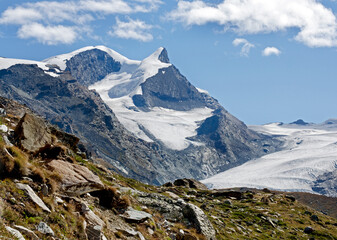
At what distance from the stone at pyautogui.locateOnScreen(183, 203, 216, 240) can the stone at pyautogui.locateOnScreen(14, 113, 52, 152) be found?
9.85 metres

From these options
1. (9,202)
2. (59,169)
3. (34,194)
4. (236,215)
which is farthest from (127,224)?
(236,215)

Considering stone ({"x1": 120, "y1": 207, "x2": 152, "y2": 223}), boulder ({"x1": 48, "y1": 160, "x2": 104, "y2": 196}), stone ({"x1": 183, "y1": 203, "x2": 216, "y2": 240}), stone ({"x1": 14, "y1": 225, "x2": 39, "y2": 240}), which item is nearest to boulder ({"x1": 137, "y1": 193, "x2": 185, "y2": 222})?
stone ({"x1": 183, "y1": 203, "x2": 216, "y2": 240})

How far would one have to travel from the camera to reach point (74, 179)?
55.2 ft

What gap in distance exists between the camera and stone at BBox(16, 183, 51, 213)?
13133 millimetres

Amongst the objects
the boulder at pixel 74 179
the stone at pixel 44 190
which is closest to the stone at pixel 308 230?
the boulder at pixel 74 179

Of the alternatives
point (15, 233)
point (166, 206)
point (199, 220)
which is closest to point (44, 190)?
point (15, 233)

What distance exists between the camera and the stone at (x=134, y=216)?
18.3m

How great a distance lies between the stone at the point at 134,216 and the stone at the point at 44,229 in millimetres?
6261

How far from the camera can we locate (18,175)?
14234 millimetres

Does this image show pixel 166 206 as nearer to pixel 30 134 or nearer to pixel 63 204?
pixel 30 134

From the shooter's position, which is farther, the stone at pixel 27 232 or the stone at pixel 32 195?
the stone at pixel 32 195

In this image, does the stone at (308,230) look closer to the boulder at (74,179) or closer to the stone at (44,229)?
the boulder at (74,179)

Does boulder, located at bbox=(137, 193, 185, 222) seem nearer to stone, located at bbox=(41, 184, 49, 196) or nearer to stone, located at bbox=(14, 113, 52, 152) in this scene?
stone, located at bbox=(14, 113, 52, 152)

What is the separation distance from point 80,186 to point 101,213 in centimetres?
163
